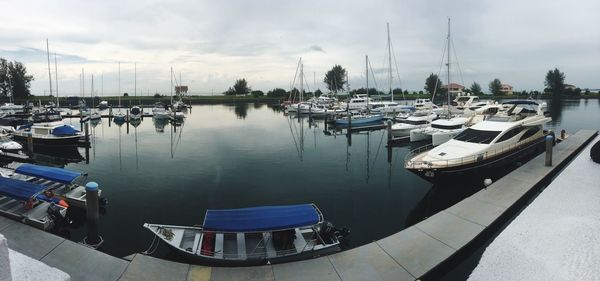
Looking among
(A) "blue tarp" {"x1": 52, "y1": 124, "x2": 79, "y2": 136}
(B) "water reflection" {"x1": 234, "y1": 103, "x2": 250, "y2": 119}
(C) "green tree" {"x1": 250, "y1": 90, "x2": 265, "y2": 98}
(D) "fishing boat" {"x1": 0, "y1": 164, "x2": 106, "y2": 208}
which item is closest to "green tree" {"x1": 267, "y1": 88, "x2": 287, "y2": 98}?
(C) "green tree" {"x1": 250, "y1": 90, "x2": 265, "y2": 98}

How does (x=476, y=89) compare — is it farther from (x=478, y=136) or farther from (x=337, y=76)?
(x=478, y=136)

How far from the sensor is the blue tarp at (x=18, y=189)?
1636cm

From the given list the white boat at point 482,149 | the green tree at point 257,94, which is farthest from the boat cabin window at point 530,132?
the green tree at point 257,94

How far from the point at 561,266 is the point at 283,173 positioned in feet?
64.1

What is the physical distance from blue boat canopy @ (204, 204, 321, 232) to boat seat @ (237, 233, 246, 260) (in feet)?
2.42

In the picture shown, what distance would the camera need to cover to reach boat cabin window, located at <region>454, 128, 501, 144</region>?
2456 centimetres

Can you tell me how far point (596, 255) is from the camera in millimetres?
12562

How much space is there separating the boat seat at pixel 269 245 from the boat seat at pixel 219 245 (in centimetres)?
169

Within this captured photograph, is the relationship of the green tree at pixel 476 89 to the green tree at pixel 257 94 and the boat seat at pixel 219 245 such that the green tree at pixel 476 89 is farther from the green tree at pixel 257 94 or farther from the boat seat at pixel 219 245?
the boat seat at pixel 219 245

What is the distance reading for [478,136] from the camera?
25.2 metres

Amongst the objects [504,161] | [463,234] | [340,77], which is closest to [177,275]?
[463,234]

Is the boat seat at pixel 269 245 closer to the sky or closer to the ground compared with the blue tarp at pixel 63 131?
closer to the ground

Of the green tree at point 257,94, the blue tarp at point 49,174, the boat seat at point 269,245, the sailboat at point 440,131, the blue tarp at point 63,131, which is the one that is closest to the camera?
the boat seat at point 269,245

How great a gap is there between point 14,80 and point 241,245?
131 metres
